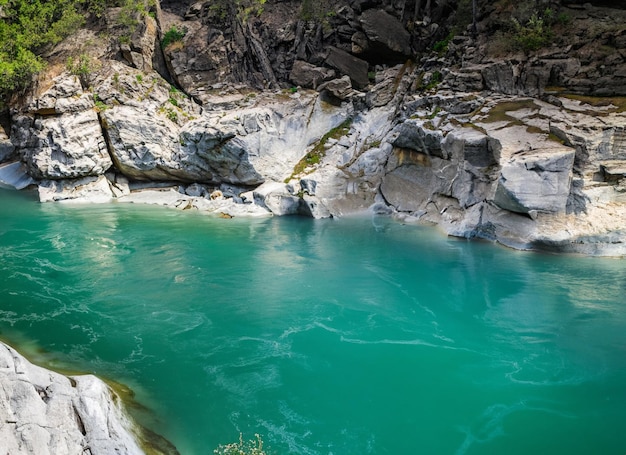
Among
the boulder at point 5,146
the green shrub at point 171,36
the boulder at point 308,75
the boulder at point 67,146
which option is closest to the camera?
the boulder at point 67,146

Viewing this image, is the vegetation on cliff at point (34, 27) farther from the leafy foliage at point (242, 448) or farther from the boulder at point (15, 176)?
the leafy foliage at point (242, 448)

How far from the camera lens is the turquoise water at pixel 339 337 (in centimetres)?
698

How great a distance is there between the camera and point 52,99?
80.8ft

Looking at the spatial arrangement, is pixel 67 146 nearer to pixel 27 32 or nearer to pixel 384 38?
pixel 27 32

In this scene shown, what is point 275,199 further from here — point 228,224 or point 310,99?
point 310,99

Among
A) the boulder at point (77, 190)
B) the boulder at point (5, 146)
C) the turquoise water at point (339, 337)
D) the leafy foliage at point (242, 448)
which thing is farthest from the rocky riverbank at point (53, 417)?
the boulder at point (5, 146)

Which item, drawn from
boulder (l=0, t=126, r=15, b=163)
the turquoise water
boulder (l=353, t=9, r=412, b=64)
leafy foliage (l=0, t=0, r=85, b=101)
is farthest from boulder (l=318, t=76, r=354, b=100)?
boulder (l=0, t=126, r=15, b=163)

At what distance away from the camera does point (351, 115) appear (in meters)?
27.1

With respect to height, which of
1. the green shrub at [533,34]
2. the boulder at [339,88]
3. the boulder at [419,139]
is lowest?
the boulder at [419,139]

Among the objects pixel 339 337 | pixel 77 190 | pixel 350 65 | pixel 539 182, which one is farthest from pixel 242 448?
pixel 350 65

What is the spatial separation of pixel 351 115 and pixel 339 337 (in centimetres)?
1976

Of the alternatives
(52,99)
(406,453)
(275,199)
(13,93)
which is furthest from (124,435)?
(13,93)

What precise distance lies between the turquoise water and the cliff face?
3.50 m

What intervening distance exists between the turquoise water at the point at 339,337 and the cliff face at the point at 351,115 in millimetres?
3500
